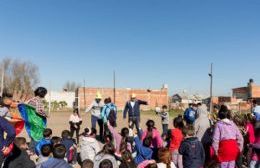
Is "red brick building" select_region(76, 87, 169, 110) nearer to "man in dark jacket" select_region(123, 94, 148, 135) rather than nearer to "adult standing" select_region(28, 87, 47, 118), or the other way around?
"man in dark jacket" select_region(123, 94, 148, 135)

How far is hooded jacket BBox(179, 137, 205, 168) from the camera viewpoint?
716 centimetres

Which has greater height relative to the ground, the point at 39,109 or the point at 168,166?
the point at 39,109

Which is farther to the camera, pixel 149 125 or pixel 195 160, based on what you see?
pixel 149 125

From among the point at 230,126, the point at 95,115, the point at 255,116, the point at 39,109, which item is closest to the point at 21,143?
the point at 39,109

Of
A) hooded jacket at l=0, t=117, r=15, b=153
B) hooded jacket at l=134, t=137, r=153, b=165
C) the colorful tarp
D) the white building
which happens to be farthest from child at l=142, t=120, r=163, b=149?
the white building

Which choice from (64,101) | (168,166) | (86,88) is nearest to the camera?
(168,166)

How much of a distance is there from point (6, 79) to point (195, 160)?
7312 cm

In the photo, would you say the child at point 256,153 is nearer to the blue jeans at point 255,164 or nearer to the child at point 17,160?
the blue jeans at point 255,164

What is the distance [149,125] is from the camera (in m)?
9.63

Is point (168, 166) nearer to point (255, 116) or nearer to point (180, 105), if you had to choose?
point (255, 116)

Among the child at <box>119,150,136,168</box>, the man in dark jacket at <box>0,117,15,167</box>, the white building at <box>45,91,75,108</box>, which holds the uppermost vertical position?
the man in dark jacket at <box>0,117,15,167</box>

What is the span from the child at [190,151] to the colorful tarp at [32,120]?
2.90 m

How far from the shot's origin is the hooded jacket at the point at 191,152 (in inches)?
282

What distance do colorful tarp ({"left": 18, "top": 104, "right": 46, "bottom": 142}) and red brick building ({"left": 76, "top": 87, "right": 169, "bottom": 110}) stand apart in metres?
49.6
